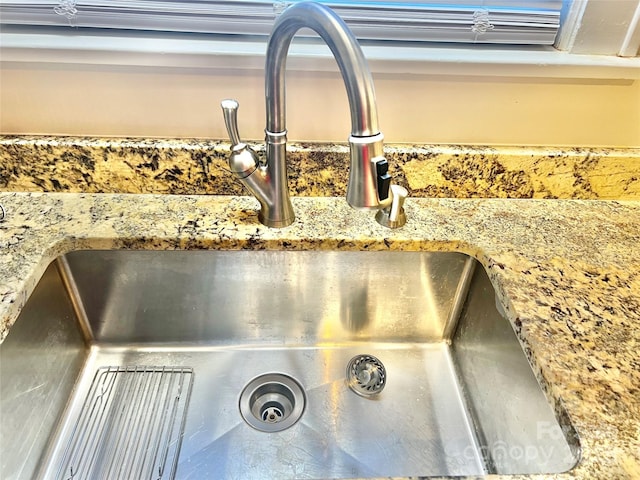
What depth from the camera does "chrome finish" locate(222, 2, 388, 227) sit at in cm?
50

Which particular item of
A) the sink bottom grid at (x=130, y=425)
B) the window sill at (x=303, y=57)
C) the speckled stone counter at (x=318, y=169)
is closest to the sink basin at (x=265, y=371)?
the sink bottom grid at (x=130, y=425)

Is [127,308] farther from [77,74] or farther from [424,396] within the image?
[424,396]

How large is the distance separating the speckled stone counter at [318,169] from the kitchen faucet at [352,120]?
0.12 m

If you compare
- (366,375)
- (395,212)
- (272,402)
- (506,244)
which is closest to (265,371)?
(272,402)

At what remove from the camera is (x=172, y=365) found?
804 mm

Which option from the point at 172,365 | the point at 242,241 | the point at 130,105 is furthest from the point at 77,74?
the point at 172,365

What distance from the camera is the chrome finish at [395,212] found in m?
0.75

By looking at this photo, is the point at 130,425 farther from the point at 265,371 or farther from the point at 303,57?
the point at 303,57

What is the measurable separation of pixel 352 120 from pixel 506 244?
0.38 meters

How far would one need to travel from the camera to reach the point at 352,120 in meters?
0.52

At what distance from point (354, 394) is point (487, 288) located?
275 mm

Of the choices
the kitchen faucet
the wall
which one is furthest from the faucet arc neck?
the wall

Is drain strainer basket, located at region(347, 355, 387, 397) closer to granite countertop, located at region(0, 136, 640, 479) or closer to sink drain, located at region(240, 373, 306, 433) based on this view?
sink drain, located at region(240, 373, 306, 433)

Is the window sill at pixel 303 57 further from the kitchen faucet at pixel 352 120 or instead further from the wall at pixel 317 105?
the kitchen faucet at pixel 352 120
